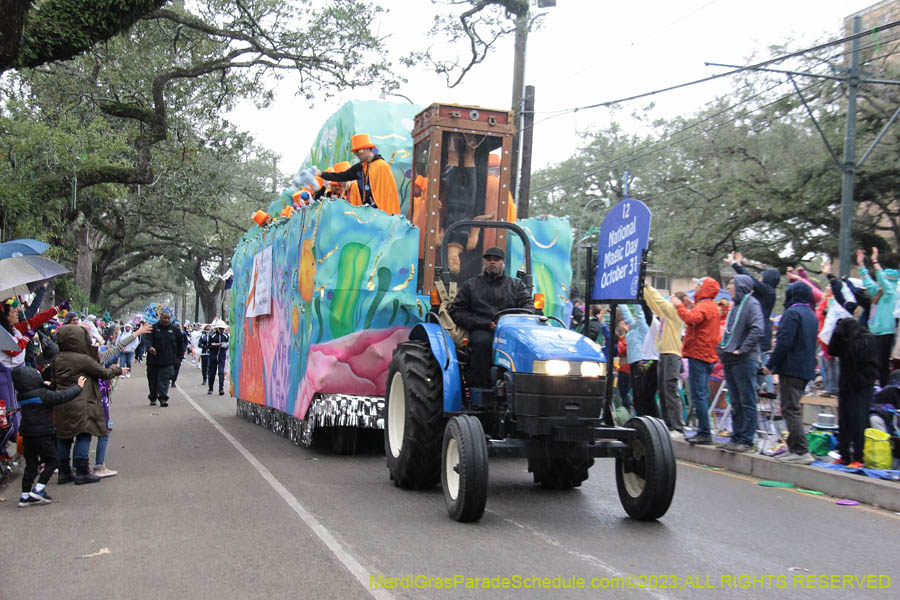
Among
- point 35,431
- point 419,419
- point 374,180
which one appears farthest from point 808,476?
point 35,431

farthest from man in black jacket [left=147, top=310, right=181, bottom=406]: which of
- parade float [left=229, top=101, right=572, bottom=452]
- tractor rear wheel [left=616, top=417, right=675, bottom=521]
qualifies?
tractor rear wheel [left=616, top=417, right=675, bottom=521]

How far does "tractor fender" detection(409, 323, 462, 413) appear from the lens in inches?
283

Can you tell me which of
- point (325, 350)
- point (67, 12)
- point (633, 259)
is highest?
point (67, 12)

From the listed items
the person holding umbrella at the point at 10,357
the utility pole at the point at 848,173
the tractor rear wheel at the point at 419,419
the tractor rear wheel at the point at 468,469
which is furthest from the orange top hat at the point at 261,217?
the utility pole at the point at 848,173

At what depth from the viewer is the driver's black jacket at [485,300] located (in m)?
7.37

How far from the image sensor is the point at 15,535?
6.64m

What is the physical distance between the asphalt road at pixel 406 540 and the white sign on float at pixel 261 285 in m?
3.64

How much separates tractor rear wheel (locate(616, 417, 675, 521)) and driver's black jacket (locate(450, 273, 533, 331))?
1.52m

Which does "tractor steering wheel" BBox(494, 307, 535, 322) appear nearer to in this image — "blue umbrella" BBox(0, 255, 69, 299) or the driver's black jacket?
the driver's black jacket

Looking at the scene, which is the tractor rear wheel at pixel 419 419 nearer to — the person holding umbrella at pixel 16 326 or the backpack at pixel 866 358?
the person holding umbrella at pixel 16 326

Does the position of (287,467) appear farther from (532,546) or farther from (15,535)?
(532,546)

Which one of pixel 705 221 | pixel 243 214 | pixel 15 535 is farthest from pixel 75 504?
pixel 243 214

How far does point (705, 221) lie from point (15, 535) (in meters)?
23.3

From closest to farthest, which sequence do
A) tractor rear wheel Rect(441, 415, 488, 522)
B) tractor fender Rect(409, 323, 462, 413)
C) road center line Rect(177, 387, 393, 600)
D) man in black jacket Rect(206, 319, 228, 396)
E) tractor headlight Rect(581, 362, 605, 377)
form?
road center line Rect(177, 387, 393, 600) < tractor rear wheel Rect(441, 415, 488, 522) < tractor headlight Rect(581, 362, 605, 377) < tractor fender Rect(409, 323, 462, 413) < man in black jacket Rect(206, 319, 228, 396)
